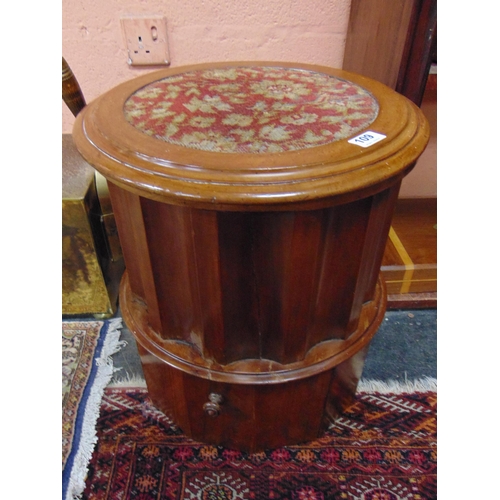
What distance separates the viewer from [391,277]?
1.27m

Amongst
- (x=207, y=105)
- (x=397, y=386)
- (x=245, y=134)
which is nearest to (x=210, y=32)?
(x=207, y=105)

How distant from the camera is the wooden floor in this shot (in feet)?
4.16

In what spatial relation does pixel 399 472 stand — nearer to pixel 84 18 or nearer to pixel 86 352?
pixel 86 352

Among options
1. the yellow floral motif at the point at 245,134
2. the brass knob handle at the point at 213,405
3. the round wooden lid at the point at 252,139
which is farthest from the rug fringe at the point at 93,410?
the yellow floral motif at the point at 245,134

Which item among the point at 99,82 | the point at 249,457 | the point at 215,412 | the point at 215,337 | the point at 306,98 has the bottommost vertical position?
the point at 249,457

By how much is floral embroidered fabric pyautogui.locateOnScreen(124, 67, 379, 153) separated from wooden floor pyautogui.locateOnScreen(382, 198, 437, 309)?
0.62 meters

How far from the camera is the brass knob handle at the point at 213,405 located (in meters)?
0.83

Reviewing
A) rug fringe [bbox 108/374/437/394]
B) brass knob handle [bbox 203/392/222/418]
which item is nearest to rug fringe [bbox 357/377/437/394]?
rug fringe [bbox 108/374/437/394]

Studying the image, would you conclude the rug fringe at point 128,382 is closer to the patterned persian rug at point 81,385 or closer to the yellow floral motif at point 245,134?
the patterned persian rug at point 81,385

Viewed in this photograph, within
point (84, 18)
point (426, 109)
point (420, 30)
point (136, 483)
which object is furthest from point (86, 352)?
point (426, 109)

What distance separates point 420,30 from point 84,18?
35.1 inches

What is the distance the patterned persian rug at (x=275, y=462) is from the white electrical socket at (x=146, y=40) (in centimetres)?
95

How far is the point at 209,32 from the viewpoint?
1.22 meters

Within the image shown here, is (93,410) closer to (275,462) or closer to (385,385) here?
(275,462)
